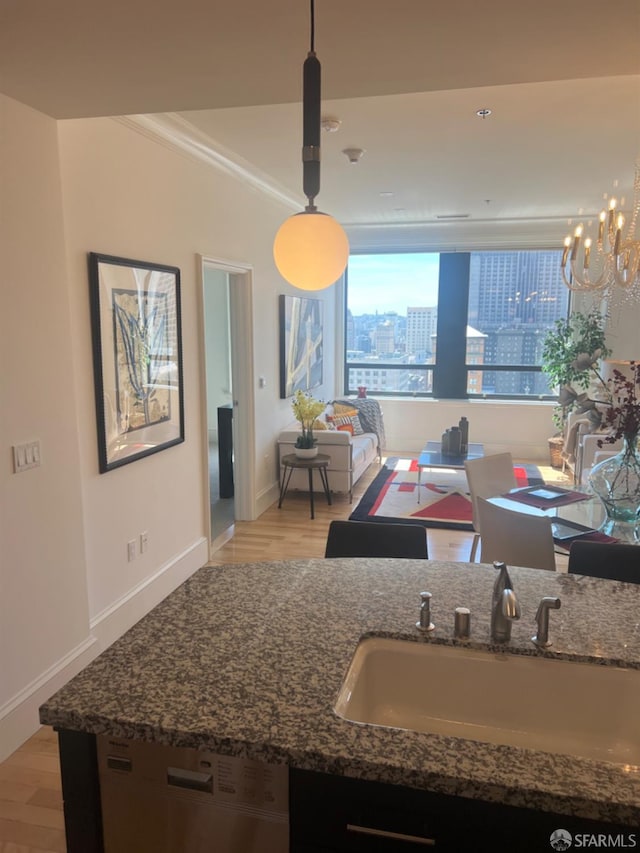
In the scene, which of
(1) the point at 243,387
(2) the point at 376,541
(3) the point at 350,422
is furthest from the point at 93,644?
(3) the point at 350,422

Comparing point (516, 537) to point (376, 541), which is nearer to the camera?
point (376, 541)

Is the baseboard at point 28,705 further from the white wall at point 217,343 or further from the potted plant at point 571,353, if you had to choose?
the white wall at point 217,343

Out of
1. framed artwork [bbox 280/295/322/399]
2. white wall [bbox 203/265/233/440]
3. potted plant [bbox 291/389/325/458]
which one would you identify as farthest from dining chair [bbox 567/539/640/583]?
white wall [bbox 203/265/233/440]

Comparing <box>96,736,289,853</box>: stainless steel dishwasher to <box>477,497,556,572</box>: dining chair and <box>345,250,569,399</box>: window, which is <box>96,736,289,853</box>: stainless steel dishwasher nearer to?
<box>477,497,556,572</box>: dining chair

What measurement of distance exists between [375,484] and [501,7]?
17.0 ft

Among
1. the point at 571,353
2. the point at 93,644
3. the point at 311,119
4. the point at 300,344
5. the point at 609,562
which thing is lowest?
the point at 93,644

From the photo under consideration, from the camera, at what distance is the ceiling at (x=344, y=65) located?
5.43 ft

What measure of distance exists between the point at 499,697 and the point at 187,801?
76 centimetres

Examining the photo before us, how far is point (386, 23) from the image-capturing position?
1697 millimetres

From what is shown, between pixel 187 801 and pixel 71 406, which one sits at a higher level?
pixel 71 406

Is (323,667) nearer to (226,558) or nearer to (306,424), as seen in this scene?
(226,558)

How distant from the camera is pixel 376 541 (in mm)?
2338

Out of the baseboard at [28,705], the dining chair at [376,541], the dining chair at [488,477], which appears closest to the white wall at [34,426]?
the baseboard at [28,705]

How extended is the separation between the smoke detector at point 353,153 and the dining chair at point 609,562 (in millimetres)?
3170
